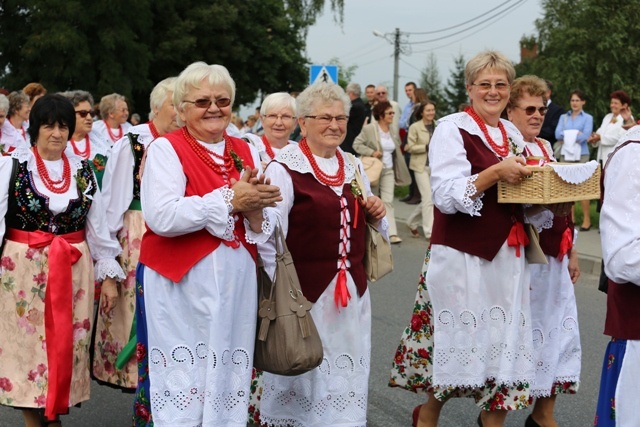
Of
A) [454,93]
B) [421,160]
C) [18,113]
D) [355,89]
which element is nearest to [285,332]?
[18,113]

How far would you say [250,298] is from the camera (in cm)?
435

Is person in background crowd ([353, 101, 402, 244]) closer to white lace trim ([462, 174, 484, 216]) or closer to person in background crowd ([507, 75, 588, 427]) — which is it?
person in background crowd ([507, 75, 588, 427])

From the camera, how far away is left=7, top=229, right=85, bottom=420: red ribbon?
17.7 ft

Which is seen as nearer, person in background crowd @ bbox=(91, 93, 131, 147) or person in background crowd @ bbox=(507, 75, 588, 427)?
person in background crowd @ bbox=(507, 75, 588, 427)

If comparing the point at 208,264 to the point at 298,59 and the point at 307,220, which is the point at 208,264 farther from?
the point at 298,59

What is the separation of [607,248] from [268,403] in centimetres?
203

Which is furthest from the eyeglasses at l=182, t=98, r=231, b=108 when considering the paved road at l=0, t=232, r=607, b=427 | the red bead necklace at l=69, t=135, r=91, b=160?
the red bead necklace at l=69, t=135, r=91, b=160

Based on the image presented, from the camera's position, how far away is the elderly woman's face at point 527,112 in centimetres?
554

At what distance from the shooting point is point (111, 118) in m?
10.2

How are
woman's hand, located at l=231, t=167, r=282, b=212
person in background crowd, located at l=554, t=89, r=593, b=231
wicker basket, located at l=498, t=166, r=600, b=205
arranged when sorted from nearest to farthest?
woman's hand, located at l=231, t=167, r=282, b=212
wicker basket, located at l=498, t=166, r=600, b=205
person in background crowd, located at l=554, t=89, r=593, b=231

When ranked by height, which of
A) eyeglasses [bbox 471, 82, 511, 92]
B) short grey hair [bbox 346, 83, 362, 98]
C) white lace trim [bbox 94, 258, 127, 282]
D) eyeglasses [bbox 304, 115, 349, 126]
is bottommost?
white lace trim [bbox 94, 258, 127, 282]

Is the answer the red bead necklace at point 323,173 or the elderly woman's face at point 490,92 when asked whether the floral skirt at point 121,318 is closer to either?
the red bead necklace at point 323,173

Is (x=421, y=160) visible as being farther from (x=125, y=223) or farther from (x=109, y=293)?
(x=109, y=293)

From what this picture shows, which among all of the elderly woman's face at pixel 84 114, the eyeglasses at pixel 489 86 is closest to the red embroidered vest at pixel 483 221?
the eyeglasses at pixel 489 86
